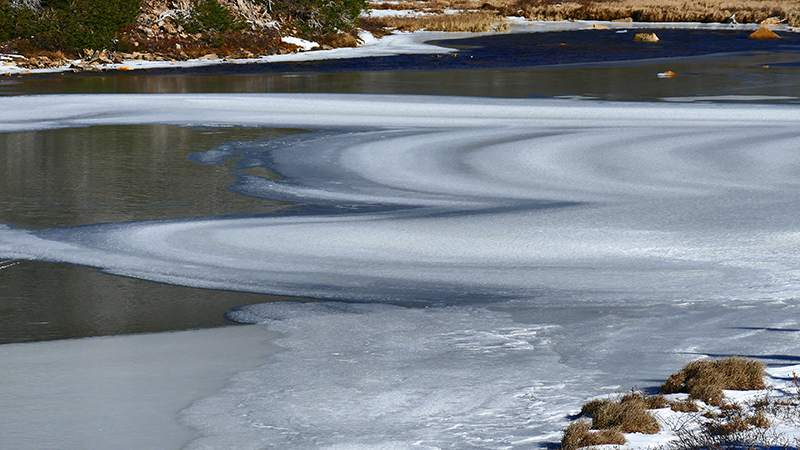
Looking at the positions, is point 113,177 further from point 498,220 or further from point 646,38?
point 646,38

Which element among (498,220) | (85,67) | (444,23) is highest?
(444,23)

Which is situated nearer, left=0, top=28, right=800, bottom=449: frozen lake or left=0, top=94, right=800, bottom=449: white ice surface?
left=0, top=28, right=800, bottom=449: frozen lake

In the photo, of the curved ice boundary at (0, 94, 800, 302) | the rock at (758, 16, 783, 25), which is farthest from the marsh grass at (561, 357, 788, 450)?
the rock at (758, 16, 783, 25)

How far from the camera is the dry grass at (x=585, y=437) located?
4.04 meters

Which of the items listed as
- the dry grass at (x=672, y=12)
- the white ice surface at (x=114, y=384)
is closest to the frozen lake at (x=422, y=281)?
the white ice surface at (x=114, y=384)

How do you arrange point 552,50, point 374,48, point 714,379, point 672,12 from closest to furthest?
point 714,379 → point 552,50 → point 374,48 → point 672,12

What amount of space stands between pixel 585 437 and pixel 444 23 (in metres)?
46.7

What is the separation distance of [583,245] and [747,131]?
23.3 ft

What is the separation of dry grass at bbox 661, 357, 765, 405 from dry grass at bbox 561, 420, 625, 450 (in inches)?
25.2

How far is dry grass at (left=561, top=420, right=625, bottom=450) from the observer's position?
404cm

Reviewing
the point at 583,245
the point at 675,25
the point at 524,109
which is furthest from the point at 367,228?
the point at 675,25

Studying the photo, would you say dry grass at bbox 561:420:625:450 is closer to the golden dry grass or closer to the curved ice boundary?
the curved ice boundary

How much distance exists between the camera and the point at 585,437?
13.4 ft

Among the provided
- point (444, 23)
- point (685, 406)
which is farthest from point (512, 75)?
point (444, 23)
